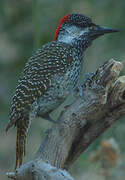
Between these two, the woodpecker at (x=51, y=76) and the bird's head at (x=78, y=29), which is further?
A: the bird's head at (x=78, y=29)

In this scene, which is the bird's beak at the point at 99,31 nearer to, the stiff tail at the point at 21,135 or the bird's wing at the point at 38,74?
the bird's wing at the point at 38,74

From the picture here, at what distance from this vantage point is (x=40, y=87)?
4.44 metres

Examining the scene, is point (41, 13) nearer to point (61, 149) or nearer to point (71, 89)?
point (71, 89)

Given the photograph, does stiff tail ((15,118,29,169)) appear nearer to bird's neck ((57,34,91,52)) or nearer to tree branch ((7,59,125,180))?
tree branch ((7,59,125,180))

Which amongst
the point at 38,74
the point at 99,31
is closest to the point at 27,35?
the point at 99,31

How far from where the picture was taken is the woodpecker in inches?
171

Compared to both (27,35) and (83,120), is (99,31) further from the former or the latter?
(27,35)

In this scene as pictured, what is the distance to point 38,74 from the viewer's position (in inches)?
177

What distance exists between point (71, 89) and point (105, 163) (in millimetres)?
912

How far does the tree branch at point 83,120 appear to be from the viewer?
3.87 metres

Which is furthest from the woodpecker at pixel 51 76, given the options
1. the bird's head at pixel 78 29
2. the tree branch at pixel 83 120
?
the tree branch at pixel 83 120

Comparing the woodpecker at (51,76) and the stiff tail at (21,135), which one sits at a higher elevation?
the woodpecker at (51,76)

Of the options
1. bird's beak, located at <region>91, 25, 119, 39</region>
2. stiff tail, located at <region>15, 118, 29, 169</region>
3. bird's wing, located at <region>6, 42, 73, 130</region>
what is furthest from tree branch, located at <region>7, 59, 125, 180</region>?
bird's beak, located at <region>91, 25, 119, 39</region>

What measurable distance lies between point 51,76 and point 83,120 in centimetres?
68
